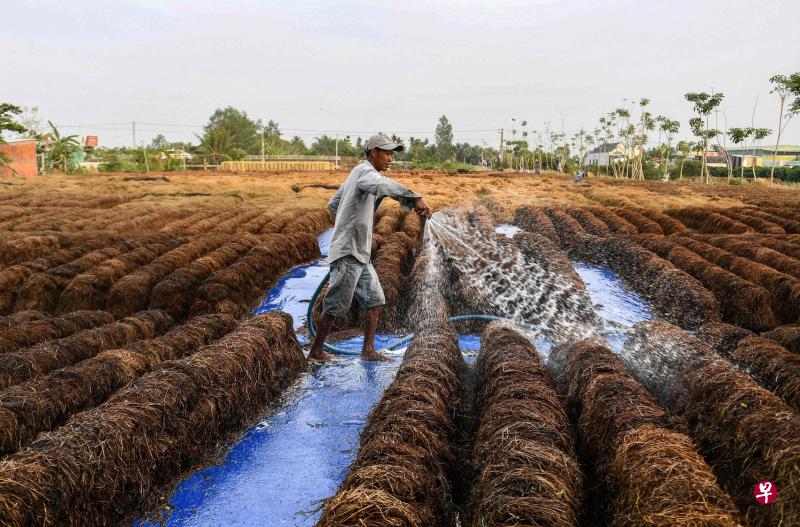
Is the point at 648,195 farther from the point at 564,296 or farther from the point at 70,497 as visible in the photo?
the point at 70,497

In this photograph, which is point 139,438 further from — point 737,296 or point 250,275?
point 737,296

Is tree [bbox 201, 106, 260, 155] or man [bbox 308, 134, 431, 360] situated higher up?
tree [bbox 201, 106, 260, 155]

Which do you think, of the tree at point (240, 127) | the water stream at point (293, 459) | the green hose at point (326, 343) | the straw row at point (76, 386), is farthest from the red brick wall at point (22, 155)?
the water stream at point (293, 459)

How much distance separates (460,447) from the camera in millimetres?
4699

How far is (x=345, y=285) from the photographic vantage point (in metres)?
6.57

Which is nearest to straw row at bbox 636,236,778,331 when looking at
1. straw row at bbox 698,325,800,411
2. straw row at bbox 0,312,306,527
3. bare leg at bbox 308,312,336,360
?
straw row at bbox 698,325,800,411

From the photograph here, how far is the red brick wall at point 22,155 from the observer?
50688 millimetres

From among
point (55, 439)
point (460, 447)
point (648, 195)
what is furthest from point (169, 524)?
point (648, 195)

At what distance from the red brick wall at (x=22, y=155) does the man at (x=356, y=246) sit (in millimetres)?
54015

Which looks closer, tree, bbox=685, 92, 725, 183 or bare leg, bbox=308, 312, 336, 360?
bare leg, bbox=308, 312, 336, 360

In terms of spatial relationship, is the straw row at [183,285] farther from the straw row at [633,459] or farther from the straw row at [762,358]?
the straw row at [762,358]

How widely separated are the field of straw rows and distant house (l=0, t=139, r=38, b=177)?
48652mm

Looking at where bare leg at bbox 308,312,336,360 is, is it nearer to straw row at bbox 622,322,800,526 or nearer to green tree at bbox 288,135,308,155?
straw row at bbox 622,322,800,526

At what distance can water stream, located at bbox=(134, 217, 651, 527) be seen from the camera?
402 cm
